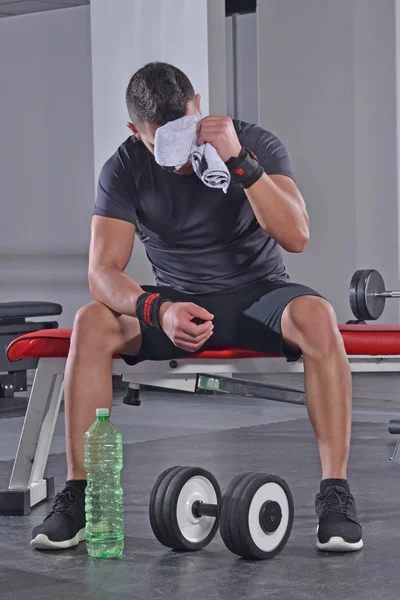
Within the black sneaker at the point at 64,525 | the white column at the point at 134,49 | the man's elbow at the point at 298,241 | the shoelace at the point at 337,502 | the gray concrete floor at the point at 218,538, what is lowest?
the gray concrete floor at the point at 218,538

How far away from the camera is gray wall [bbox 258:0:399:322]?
6.45 meters

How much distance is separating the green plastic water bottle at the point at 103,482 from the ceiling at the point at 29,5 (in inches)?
201

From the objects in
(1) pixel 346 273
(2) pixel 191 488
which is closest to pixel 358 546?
(2) pixel 191 488

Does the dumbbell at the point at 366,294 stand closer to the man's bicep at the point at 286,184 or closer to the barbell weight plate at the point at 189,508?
the man's bicep at the point at 286,184

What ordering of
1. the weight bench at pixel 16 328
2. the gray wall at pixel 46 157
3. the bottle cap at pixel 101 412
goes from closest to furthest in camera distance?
1. the bottle cap at pixel 101 412
2. the weight bench at pixel 16 328
3. the gray wall at pixel 46 157

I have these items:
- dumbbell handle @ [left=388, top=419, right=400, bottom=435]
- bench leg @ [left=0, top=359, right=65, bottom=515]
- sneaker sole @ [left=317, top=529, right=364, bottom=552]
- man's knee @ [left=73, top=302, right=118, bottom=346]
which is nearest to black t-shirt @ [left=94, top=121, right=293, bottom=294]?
Result: man's knee @ [left=73, top=302, right=118, bottom=346]

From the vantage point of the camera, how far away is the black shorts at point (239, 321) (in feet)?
6.77

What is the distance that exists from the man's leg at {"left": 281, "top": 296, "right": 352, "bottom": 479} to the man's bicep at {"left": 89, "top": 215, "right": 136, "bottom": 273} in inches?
17.4

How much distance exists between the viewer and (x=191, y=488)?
1.91m

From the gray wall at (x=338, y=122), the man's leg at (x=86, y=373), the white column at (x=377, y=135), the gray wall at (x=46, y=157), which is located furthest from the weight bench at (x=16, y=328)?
the man's leg at (x=86, y=373)

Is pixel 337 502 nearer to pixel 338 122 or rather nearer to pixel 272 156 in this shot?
pixel 272 156

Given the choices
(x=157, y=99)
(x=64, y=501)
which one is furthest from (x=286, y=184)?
(x=64, y=501)

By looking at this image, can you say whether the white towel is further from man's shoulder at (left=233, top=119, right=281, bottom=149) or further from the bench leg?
the bench leg

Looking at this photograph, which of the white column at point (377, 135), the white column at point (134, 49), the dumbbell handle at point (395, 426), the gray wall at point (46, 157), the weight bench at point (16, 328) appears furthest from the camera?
the gray wall at point (46, 157)
